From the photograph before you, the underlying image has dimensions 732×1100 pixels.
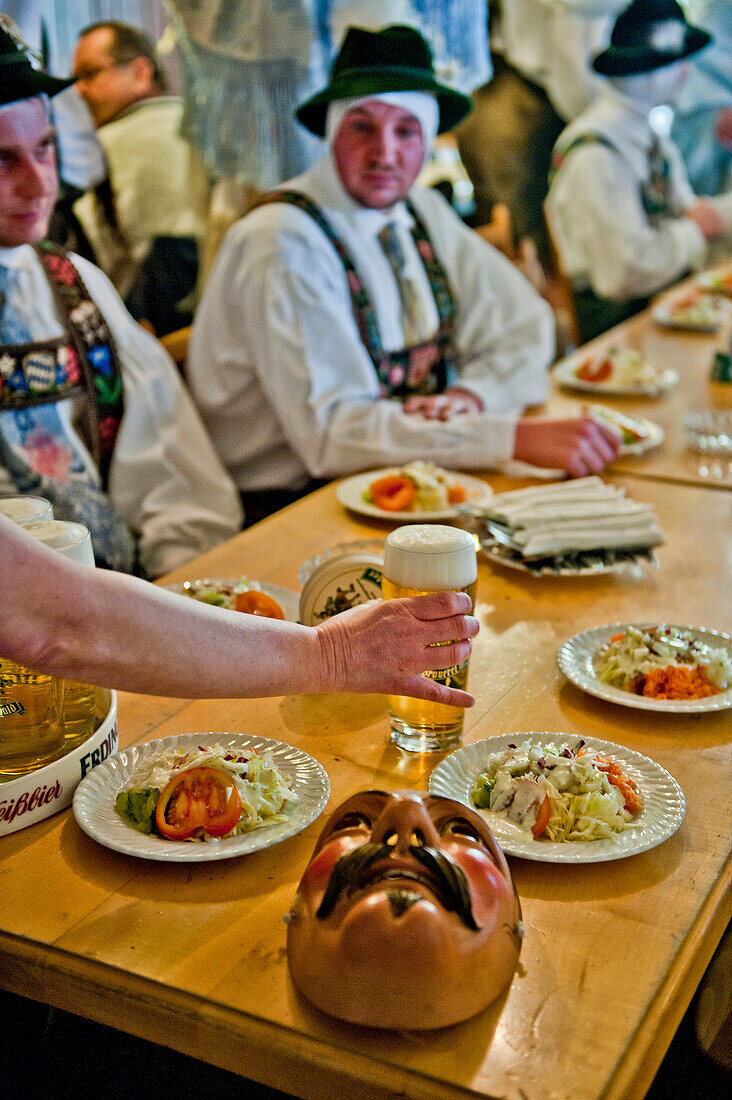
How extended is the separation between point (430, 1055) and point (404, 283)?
8.08ft

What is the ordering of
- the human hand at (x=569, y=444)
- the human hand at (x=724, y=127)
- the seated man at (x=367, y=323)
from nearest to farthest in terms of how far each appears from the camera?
1. the human hand at (x=569, y=444)
2. the seated man at (x=367, y=323)
3. the human hand at (x=724, y=127)

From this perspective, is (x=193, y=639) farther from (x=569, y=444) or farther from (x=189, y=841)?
(x=569, y=444)

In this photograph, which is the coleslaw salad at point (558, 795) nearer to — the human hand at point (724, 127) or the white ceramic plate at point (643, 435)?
the white ceramic plate at point (643, 435)

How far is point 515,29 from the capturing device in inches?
270

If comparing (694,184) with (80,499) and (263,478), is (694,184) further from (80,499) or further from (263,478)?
(80,499)

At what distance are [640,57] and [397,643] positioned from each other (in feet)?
16.4

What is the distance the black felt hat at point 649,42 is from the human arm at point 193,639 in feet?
16.2

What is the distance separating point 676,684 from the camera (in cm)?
142

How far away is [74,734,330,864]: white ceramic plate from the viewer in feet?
3.53

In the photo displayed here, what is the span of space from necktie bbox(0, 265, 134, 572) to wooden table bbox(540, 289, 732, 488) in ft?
3.79

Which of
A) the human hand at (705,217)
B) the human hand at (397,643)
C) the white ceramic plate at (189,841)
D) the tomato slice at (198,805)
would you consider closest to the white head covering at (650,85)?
the human hand at (705,217)

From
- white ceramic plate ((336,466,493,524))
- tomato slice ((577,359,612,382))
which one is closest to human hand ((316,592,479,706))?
white ceramic plate ((336,466,493,524))

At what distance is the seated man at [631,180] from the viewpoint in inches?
211

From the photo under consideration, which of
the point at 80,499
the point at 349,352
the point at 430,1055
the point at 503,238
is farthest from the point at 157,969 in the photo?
the point at 503,238
